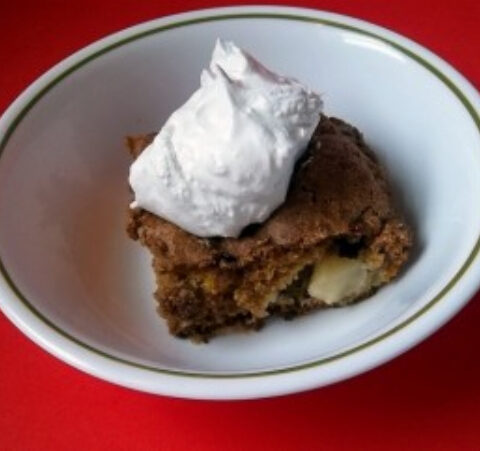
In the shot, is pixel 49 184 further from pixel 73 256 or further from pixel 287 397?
pixel 287 397

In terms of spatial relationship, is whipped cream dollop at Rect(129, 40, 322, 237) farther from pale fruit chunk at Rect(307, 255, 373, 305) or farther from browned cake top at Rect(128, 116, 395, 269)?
pale fruit chunk at Rect(307, 255, 373, 305)

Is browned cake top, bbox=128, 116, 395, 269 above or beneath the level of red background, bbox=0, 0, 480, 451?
above

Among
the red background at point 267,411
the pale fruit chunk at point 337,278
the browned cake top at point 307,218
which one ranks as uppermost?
the browned cake top at point 307,218

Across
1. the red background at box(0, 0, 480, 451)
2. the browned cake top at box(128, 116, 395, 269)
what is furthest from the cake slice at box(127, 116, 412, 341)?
the red background at box(0, 0, 480, 451)

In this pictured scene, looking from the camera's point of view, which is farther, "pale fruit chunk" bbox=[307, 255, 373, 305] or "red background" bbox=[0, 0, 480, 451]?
"pale fruit chunk" bbox=[307, 255, 373, 305]

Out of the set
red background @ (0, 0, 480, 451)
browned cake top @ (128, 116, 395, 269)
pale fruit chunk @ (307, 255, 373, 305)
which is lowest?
red background @ (0, 0, 480, 451)

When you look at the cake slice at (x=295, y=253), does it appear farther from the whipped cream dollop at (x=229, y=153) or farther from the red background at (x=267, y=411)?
the red background at (x=267, y=411)

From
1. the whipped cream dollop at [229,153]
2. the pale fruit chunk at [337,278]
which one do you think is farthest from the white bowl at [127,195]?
the whipped cream dollop at [229,153]
